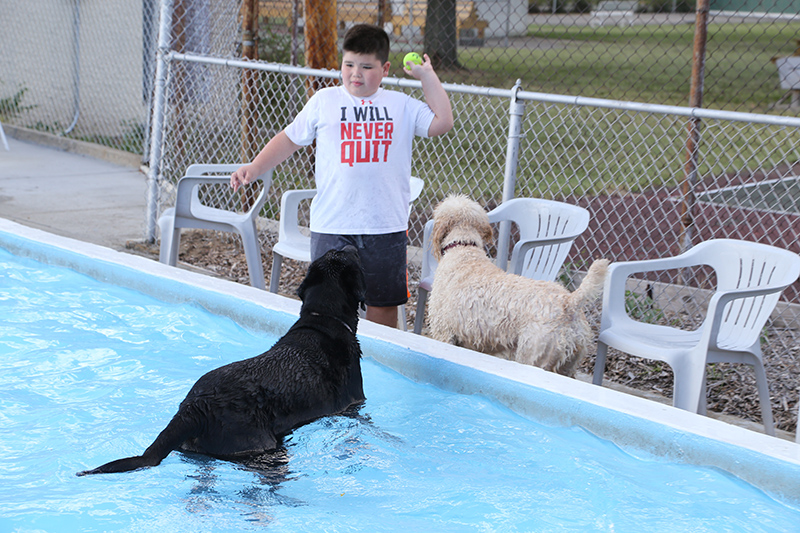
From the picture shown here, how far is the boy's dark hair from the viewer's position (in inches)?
153

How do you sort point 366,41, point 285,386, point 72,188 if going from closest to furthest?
point 285,386 < point 366,41 < point 72,188

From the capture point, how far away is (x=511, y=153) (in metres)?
5.10

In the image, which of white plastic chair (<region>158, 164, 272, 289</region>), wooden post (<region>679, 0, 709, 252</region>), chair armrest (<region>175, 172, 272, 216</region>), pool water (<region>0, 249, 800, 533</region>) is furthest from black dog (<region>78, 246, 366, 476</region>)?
wooden post (<region>679, 0, 709, 252</region>)

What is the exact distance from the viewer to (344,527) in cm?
291

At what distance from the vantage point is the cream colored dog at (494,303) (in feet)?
12.4

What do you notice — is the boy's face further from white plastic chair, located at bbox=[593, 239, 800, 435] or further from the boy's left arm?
white plastic chair, located at bbox=[593, 239, 800, 435]

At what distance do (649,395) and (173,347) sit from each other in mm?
2785

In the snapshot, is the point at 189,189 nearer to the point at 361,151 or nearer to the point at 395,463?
the point at 361,151

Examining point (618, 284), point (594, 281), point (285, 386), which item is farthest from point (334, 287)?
point (618, 284)

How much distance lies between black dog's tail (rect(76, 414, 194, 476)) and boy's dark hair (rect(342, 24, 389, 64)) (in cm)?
205

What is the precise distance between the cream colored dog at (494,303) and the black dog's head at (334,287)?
32.0 inches

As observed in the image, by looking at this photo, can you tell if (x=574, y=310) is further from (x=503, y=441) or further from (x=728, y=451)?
(x=728, y=451)

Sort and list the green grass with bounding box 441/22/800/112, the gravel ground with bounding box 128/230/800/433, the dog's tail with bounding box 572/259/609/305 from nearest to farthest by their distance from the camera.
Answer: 1. the dog's tail with bounding box 572/259/609/305
2. the gravel ground with bounding box 128/230/800/433
3. the green grass with bounding box 441/22/800/112

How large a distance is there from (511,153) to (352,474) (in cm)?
259
